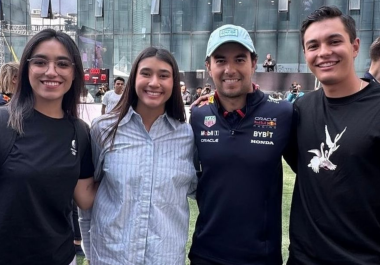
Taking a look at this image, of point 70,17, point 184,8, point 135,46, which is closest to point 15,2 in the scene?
point 70,17

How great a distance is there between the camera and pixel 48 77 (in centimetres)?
226

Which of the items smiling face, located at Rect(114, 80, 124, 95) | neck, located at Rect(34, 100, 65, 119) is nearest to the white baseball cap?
neck, located at Rect(34, 100, 65, 119)

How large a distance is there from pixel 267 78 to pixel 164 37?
945cm

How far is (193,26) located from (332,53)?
2583cm

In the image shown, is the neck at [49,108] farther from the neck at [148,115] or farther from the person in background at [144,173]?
the neck at [148,115]

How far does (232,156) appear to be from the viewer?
7.91 ft

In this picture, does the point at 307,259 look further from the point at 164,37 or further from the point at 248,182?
the point at 164,37

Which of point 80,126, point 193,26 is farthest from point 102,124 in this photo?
point 193,26

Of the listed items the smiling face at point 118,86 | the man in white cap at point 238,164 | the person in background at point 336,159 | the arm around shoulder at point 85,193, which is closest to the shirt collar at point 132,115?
the man in white cap at point 238,164

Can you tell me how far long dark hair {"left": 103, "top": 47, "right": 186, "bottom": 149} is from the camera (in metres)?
2.47

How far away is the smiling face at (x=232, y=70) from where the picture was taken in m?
2.54

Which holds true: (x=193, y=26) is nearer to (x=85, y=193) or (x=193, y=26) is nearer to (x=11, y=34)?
(x=11, y=34)

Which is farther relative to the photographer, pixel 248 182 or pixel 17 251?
pixel 248 182

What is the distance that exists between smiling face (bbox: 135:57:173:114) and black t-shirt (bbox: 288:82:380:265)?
0.90 metres
